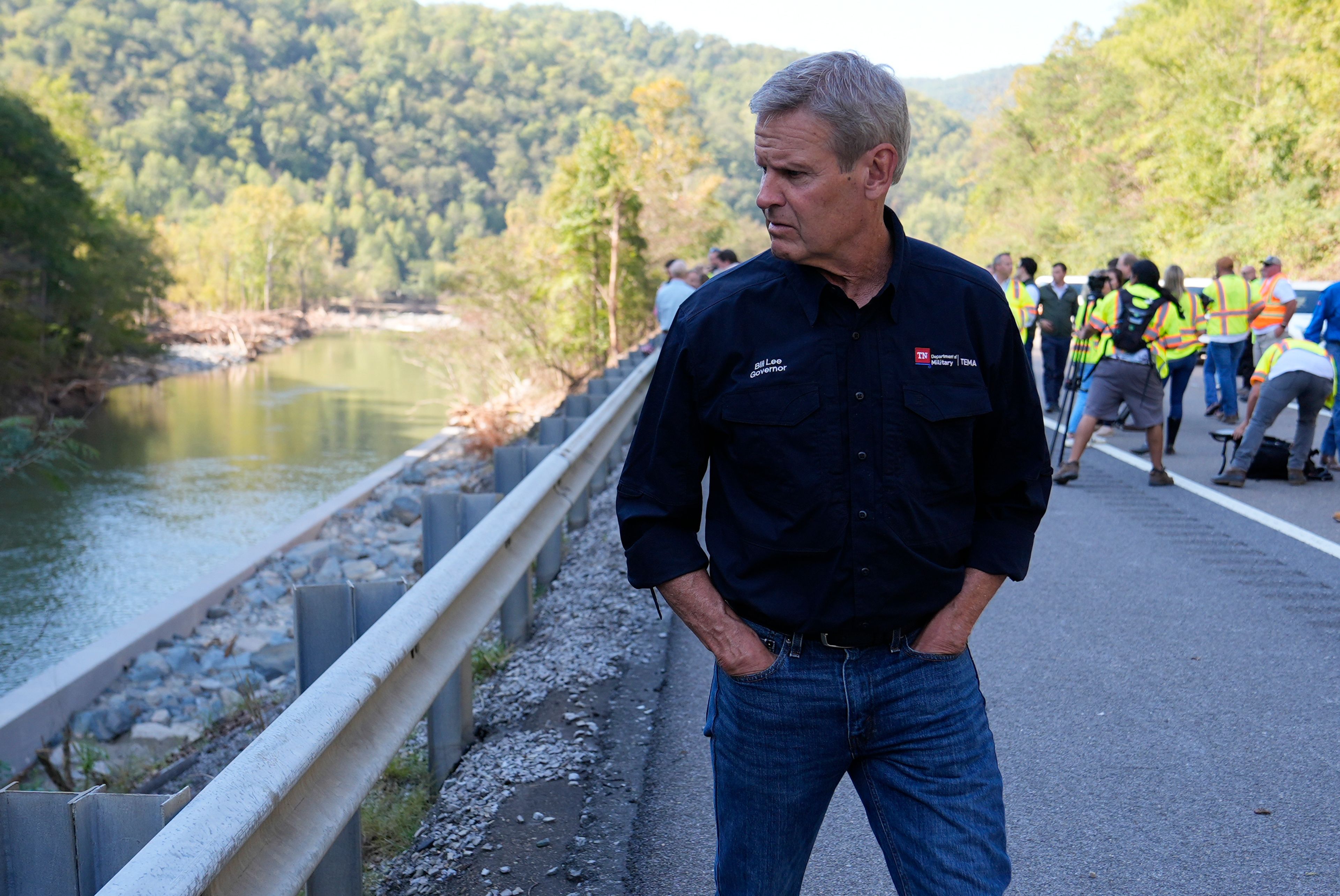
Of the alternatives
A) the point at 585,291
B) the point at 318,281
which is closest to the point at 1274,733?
the point at 585,291

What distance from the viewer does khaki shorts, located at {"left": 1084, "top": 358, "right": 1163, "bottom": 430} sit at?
32.4 feet

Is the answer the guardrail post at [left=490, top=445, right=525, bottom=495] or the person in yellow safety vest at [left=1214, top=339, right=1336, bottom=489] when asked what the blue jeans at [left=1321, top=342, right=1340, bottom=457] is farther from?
the guardrail post at [left=490, top=445, right=525, bottom=495]

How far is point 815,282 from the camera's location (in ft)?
6.80

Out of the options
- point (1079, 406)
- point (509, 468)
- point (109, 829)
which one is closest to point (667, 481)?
point (109, 829)

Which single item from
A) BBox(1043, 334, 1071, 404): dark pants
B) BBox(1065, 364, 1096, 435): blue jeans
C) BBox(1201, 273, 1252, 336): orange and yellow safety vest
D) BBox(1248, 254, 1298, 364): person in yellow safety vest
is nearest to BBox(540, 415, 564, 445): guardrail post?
BBox(1065, 364, 1096, 435): blue jeans

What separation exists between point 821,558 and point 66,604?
50.6 feet

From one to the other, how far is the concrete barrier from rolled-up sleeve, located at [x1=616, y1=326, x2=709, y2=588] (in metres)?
7.62

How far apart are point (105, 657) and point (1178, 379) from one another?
1063 cm

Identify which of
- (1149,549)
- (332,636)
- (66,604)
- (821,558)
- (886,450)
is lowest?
(66,604)

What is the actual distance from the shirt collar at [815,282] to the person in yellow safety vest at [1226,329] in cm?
1338

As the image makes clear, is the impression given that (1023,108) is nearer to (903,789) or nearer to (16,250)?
(16,250)

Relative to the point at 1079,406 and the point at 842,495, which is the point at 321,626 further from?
the point at 1079,406

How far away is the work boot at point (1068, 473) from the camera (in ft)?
33.1

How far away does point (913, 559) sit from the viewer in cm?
205
